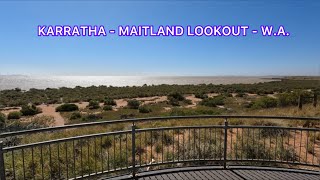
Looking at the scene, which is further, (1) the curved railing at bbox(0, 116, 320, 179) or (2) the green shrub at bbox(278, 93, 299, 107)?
(2) the green shrub at bbox(278, 93, 299, 107)

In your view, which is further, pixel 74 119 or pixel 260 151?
pixel 74 119

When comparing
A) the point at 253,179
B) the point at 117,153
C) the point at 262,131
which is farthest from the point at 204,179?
the point at 262,131

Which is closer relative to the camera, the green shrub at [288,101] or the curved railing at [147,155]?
the curved railing at [147,155]

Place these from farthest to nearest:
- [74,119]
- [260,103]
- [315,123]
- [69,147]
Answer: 1. [260,103]
2. [74,119]
3. [315,123]
4. [69,147]

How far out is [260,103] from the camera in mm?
26484

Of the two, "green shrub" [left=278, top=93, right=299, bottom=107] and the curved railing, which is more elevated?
the curved railing

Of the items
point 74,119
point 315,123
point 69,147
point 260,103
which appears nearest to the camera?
point 69,147

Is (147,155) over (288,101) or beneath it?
over

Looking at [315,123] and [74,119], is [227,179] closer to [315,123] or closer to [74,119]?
[315,123]

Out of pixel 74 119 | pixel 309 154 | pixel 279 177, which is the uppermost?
pixel 279 177

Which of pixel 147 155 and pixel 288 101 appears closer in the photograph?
pixel 147 155

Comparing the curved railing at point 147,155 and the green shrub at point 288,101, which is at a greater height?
the curved railing at point 147,155

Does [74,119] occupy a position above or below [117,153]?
below

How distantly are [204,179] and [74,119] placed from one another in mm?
20571
